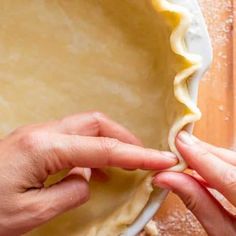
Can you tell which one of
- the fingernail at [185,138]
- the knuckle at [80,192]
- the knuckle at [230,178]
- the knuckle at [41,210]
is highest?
the fingernail at [185,138]

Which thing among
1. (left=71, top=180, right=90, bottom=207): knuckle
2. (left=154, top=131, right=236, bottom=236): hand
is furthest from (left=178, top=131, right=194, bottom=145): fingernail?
(left=71, top=180, right=90, bottom=207): knuckle

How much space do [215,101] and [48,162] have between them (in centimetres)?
35

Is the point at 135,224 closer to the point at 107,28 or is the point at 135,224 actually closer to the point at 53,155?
the point at 53,155

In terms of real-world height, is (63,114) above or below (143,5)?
below

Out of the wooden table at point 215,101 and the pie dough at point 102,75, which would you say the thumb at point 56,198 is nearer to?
the pie dough at point 102,75

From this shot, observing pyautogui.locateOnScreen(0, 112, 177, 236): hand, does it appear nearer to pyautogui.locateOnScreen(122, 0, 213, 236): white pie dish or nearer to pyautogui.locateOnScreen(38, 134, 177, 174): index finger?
pyautogui.locateOnScreen(38, 134, 177, 174): index finger

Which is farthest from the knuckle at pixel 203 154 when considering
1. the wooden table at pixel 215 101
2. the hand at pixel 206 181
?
the wooden table at pixel 215 101

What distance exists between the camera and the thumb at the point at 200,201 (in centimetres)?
74

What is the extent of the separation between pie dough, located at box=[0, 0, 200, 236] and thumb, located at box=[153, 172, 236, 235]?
0.02 m

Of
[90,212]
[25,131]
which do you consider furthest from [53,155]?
[90,212]

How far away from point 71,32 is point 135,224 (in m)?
0.32

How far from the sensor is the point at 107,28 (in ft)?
2.88

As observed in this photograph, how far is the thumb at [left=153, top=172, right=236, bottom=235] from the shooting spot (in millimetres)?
745

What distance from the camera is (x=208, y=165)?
0.74 m
